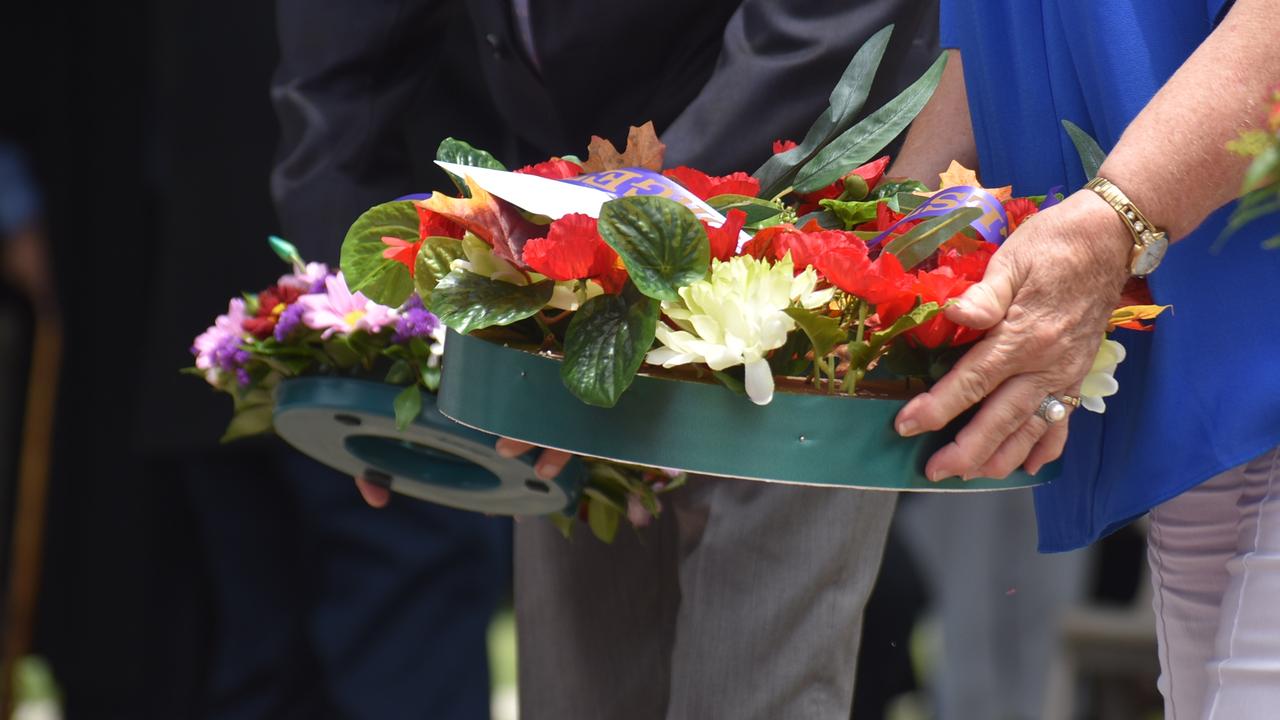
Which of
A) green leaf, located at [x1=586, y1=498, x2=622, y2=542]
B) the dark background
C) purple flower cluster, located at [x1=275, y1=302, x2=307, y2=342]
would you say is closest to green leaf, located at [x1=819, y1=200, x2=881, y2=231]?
green leaf, located at [x1=586, y1=498, x2=622, y2=542]

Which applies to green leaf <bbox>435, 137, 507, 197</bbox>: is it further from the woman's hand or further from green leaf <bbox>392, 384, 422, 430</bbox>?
the woman's hand

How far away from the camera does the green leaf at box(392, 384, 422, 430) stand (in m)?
1.38

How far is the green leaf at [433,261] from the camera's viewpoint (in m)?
1.17

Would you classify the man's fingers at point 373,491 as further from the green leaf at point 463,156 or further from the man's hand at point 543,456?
the green leaf at point 463,156

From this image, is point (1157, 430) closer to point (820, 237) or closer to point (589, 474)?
point (820, 237)

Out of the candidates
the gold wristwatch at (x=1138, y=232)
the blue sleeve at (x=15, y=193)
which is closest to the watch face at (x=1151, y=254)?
the gold wristwatch at (x=1138, y=232)

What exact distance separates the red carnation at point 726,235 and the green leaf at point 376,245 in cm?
25

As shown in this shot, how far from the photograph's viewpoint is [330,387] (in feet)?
4.75

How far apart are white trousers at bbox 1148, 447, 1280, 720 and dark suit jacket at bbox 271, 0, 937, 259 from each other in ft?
1.58

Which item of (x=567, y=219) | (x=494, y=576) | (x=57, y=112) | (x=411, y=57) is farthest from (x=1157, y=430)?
(x=57, y=112)

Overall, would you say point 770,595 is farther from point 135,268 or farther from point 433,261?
point 135,268

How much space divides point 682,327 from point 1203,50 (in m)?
0.41

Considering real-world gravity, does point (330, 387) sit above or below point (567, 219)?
below

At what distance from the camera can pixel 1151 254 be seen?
1.13m
